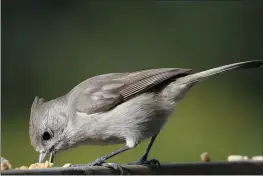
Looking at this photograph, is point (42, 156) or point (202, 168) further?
point (42, 156)

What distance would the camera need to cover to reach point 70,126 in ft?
10.7

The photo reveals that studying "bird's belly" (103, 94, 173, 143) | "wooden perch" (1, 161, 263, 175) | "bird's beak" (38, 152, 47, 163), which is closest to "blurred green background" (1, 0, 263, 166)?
"bird's beak" (38, 152, 47, 163)

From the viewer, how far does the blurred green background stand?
176 inches

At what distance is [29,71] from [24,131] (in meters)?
0.74

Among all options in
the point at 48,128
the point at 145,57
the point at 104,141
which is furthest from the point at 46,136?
the point at 145,57

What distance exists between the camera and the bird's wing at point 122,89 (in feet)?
10.6

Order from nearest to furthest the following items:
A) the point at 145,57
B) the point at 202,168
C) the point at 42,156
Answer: the point at 202,168
the point at 42,156
the point at 145,57

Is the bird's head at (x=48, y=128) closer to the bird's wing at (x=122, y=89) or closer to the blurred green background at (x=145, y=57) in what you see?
the bird's wing at (x=122, y=89)

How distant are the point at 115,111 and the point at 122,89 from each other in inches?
5.2

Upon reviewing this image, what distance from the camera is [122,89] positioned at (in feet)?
10.8

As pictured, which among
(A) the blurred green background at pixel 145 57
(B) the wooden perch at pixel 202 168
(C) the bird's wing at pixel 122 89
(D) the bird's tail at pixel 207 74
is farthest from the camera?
(A) the blurred green background at pixel 145 57

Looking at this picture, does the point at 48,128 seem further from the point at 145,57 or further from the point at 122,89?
the point at 145,57

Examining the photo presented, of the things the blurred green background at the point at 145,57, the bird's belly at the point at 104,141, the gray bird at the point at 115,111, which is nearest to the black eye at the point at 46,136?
the gray bird at the point at 115,111

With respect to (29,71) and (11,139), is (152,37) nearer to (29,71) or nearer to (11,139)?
(29,71)
